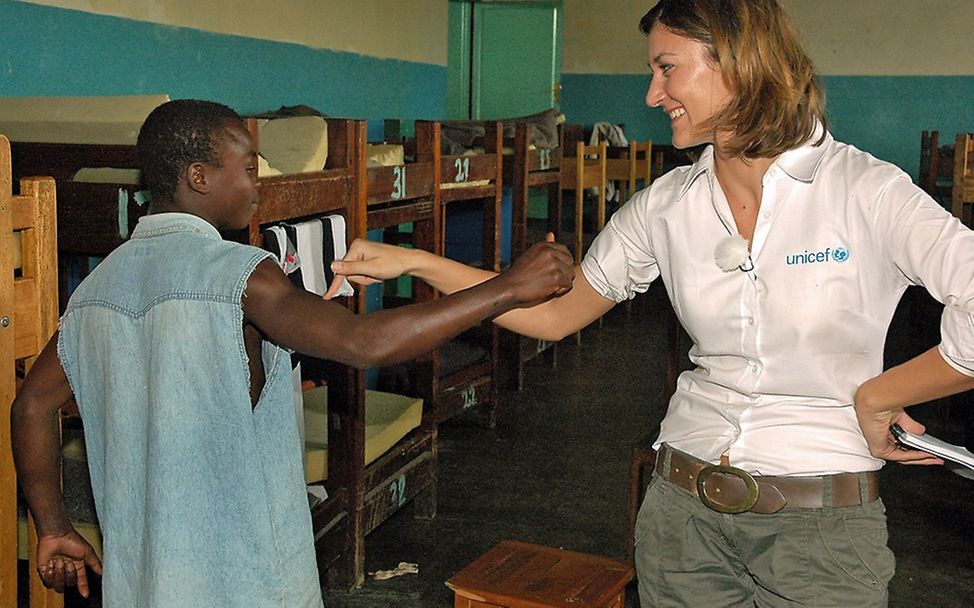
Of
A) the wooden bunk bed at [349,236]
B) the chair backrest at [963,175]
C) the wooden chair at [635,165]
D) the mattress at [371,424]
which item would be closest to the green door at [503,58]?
the wooden chair at [635,165]

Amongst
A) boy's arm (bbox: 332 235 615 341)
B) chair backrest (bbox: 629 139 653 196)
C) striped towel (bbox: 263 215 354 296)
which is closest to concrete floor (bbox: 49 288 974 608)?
striped towel (bbox: 263 215 354 296)

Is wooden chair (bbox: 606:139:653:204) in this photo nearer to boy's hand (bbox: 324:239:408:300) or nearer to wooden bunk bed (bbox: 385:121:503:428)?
wooden bunk bed (bbox: 385:121:503:428)

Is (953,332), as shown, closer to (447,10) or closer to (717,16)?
(717,16)

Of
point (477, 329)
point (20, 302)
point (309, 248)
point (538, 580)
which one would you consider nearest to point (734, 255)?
point (538, 580)

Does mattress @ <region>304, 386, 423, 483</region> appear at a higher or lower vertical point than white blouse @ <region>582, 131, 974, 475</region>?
lower

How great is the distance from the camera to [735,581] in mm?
1844

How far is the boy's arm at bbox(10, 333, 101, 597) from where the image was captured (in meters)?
1.91

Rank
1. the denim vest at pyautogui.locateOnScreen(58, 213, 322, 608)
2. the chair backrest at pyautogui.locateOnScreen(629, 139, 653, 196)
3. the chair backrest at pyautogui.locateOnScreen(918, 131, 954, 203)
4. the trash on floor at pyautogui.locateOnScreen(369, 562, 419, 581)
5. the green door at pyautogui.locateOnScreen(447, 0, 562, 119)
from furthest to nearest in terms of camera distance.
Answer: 1. the green door at pyautogui.locateOnScreen(447, 0, 562, 119)
2. the chair backrest at pyautogui.locateOnScreen(629, 139, 653, 196)
3. the chair backrest at pyautogui.locateOnScreen(918, 131, 954, 203)
4. the trash on floor at pyautogui.locateOnScreen(369, 562, 419, 581)
5. the denim vest at pyautogui.locateOnScreen(58, 213, 322, 608)

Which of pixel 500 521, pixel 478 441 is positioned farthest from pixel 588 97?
pixel 500 521

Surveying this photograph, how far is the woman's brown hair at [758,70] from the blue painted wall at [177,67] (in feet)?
10.1

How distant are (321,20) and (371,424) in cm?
327

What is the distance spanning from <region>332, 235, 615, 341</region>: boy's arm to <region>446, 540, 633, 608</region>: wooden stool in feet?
2.51

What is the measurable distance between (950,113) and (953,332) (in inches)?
395

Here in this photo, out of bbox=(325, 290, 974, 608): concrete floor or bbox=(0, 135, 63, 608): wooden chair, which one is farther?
bbox=(325, 290, 974, 608): concrete floor
